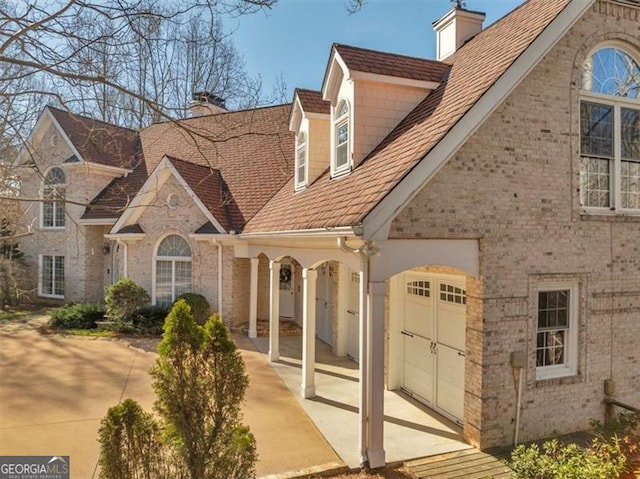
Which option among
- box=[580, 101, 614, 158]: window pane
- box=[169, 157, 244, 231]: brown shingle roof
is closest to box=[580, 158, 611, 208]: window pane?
box=[580, 101, 614, 158]: window pane

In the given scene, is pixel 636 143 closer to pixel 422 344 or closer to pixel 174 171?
pixel 422 344

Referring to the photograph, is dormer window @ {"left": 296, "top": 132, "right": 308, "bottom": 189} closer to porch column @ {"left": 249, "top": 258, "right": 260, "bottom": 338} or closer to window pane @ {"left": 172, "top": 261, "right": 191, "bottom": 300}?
porch column @ {"left": 249, "top": 258, "right": 260, "bottom": 338}

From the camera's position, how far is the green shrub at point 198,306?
562 inches

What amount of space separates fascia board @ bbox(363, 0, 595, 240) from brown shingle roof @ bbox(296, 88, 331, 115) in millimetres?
5145

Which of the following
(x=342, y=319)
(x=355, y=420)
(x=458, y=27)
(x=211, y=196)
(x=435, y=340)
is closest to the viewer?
(x=355, y=420)

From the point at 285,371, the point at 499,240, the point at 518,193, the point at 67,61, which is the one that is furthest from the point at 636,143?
the point at 67,61

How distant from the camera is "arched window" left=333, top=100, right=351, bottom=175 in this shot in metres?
8.76

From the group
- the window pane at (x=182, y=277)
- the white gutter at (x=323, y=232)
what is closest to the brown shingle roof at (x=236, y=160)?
the window pane at (x=182, y=277)

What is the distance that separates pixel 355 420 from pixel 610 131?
704 centimetres

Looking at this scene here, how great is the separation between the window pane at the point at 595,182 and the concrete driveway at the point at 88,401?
247 inches

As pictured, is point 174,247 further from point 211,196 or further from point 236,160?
point 236,160

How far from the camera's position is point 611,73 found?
7781mm

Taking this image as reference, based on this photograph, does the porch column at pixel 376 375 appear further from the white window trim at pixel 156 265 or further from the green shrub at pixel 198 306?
the white window trim at pixel 156 265

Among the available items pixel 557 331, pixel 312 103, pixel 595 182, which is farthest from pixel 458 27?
pixel 557 331
